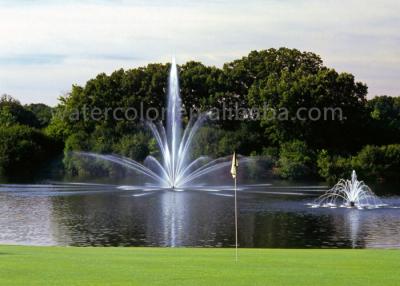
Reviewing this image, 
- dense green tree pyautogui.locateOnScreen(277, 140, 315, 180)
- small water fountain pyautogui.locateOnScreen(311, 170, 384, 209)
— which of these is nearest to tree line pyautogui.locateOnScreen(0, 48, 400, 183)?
dense green tree pyautogui.locateOnScreen(277, 140, 315, 180)

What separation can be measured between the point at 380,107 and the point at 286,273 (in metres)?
89.8

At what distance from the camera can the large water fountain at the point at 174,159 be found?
167 ft

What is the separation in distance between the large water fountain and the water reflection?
9284mm

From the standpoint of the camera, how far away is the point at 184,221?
98.2 feet

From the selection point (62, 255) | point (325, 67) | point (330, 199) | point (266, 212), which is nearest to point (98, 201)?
point (266, 212)

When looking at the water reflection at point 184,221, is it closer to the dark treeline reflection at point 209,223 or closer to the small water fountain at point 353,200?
the dark treeline reflection at point 209,223

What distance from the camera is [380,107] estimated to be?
98.4m

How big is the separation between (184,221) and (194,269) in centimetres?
1793

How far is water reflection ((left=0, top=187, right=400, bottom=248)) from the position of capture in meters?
24.7

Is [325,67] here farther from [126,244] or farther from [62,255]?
[62,255]

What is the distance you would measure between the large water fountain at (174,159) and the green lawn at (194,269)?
32.0m

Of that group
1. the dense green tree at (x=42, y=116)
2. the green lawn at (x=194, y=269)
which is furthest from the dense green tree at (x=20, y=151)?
the green lawn at (x=194, y=269)

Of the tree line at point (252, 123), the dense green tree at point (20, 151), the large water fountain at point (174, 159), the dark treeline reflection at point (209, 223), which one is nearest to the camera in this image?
the dark treeline reflection at point (209, 223)

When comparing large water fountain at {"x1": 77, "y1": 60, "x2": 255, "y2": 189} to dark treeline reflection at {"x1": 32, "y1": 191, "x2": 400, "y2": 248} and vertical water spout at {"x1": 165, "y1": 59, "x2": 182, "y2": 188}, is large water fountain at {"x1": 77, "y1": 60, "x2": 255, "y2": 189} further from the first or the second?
dark treeline reflection at {"x1": 32, "y1": 191, "x2": 400, "y2": 248}
